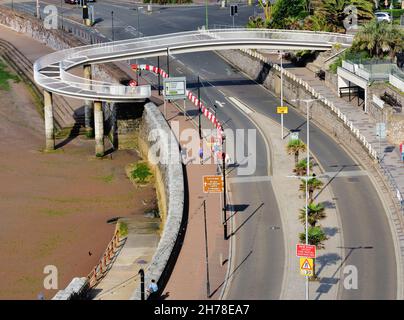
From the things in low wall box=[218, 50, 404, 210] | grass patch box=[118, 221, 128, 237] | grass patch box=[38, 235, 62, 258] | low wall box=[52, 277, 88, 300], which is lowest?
grass patch box=[38, 235, 62, 258]

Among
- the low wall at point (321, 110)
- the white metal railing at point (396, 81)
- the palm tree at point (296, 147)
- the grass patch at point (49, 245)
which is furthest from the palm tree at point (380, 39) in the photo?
the grass patch at point (49, 245)

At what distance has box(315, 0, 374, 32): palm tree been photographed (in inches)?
4392

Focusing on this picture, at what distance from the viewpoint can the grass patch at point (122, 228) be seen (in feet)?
244

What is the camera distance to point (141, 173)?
89.4m

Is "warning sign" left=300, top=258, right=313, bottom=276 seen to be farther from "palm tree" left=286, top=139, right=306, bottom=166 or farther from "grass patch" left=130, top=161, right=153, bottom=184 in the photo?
"grass patch" left=130, top=161, right=153, bottom=184

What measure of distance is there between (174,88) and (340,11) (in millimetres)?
27542

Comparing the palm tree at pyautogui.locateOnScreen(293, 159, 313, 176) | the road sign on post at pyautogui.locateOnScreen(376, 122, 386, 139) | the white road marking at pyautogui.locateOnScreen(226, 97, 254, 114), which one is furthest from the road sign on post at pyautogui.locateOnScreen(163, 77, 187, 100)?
the road sign on post at pyautogui.locateOnScreen(376, 122, 386, 139)

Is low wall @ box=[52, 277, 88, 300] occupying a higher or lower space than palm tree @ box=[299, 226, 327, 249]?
lower

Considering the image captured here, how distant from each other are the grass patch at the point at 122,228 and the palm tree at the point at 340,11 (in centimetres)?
4564

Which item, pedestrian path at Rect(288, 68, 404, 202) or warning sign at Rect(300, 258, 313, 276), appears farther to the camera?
pedestrian path at Rect(288, 68, 404, 202)

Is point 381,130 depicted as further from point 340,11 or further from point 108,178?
point 340,11

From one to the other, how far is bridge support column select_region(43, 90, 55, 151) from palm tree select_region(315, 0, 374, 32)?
33437mm

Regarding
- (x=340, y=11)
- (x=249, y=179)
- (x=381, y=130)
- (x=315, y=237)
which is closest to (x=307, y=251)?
(x=315, y=237)
